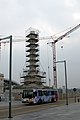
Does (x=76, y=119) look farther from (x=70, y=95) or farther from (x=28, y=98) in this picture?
(x=70, y=95)

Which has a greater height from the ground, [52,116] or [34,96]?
[34,96]

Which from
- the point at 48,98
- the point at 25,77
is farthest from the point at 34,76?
the point at 48,98

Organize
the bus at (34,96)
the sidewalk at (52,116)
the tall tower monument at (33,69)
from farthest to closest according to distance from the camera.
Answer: the tall tower monument at (33,69), the bus at (34,96), the sidewalk at (52,116)

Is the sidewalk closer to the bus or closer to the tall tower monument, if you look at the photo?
the bus

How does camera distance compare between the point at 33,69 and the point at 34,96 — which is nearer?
the point at 34,96

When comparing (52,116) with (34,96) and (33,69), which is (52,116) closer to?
(34,96)

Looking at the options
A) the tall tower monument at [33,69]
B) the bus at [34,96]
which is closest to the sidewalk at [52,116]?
the bus at [34,96]

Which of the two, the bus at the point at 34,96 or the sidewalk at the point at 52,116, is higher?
the bus at the point at 34,96

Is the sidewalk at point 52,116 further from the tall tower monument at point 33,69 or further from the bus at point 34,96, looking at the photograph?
the tall tower monument at point 33,69

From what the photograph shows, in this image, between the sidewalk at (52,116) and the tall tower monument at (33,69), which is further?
the tall tower monument at (33,69)

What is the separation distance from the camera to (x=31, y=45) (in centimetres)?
12275

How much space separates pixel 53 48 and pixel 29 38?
1112 centimetres

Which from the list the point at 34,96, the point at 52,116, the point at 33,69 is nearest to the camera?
the point at 52,116

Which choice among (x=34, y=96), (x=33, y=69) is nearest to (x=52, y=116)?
(x=34, y=96)
